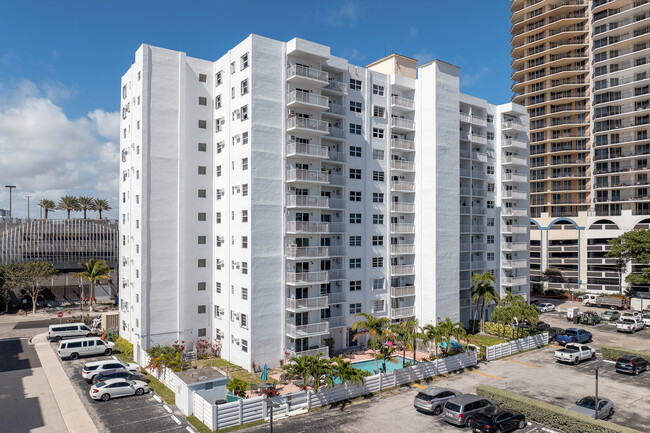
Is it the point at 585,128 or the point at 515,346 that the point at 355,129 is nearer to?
the point at 515,346

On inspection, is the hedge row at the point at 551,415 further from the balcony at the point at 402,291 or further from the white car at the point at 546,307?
the white car at the point at 546,307

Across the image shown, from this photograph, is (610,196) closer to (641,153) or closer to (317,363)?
(641,153)

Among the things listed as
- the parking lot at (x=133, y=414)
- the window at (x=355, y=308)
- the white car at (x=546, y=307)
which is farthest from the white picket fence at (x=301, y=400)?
the white car at (x=546, y=307)

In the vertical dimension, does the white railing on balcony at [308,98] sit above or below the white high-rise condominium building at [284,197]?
above

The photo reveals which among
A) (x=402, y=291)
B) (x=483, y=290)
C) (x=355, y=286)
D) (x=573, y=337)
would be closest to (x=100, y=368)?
(x=355, y=286)

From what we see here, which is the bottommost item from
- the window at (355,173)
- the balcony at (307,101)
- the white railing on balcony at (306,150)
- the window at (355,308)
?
the window at (355,308)

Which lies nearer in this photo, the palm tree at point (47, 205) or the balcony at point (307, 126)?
the balcony at point (307, 126)

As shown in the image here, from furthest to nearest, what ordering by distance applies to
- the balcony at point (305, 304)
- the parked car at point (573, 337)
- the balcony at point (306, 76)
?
the parked car at point (573, 337) → the balcony at point (306, 76) → the balcony at point (305, 304)

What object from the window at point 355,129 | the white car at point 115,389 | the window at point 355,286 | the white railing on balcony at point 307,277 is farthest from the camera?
the window at point 355,129
